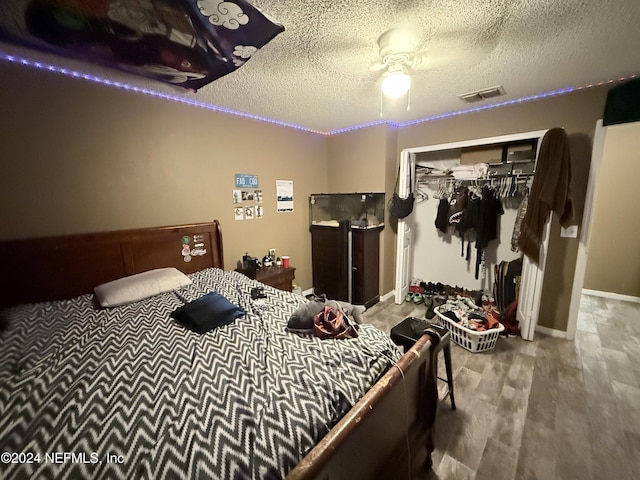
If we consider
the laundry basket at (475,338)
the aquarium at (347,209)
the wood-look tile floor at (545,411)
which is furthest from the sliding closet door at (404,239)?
the wood-look tile floor at (545,411)

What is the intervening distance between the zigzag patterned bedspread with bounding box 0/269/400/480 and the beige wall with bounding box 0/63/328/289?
0.81 m

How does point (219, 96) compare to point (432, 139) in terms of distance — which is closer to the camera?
point (219, 96)

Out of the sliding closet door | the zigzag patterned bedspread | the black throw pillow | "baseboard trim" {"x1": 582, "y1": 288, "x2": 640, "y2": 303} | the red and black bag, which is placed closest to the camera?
the zigzag patterned bedspread

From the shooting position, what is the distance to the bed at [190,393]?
2.40ft

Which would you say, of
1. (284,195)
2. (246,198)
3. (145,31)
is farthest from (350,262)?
(145,31)

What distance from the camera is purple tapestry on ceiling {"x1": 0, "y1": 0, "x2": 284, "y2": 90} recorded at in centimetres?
110

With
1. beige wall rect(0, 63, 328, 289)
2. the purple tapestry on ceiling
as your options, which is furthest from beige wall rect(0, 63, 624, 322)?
the purple tapestry on ceiling

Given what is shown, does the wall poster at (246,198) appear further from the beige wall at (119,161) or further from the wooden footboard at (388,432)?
the wooden footboard at (388,432)

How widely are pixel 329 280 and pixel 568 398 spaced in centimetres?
236

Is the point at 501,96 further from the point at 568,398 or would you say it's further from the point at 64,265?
the point at 64,265

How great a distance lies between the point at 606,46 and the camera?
1516 millimetres

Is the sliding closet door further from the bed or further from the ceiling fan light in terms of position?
the bed

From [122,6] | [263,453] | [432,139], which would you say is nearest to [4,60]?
[122,6]

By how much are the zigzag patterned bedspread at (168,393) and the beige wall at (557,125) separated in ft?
7.50
